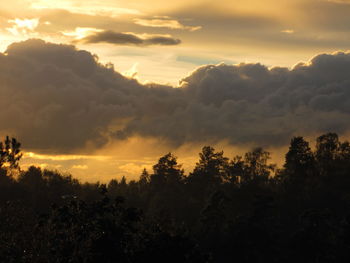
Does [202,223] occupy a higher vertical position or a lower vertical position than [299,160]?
lower

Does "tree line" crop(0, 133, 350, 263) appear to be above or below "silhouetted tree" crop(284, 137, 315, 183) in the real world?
below

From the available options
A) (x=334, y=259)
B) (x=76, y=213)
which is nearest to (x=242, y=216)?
(x=334, y=259)

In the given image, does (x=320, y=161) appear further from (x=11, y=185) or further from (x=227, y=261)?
(x=11, y=185)

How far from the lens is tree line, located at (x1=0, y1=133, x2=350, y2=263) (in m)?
Result: 64.8

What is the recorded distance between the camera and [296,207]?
165375 millimetres

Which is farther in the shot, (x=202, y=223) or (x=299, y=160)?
(x=299, y=160)

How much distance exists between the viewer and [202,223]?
149 metres

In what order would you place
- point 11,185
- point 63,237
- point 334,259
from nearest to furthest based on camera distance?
1. point 63,237
2. point 334,259
3. point 11,185

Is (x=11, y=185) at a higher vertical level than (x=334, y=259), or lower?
higher

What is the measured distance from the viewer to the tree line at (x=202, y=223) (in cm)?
6475

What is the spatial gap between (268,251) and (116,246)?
68.4 meters

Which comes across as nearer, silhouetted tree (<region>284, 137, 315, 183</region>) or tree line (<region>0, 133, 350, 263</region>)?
tree line (<region>0, 133, 350, 263</region>)

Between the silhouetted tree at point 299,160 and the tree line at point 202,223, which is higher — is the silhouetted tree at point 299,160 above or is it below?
above

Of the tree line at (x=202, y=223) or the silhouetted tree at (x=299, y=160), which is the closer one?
the tree line at (x=202, y=223)
